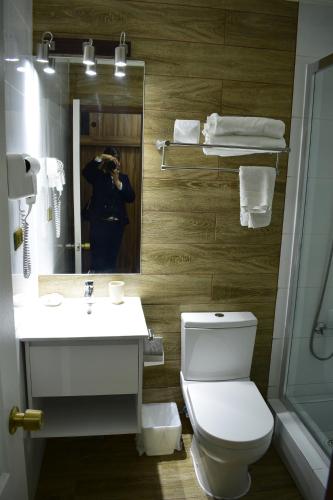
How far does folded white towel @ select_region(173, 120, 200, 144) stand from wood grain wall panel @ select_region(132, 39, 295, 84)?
0.31 metres

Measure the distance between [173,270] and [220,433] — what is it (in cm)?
90

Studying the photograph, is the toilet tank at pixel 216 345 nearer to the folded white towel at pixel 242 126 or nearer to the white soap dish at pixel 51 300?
the white soap dish at pixel 51 300

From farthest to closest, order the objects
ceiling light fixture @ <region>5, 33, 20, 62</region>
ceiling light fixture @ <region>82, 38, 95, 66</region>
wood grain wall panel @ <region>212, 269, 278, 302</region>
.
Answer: wood grain wall panel @ <region>212, 269, 278, 302</region> → ceiling light fixture @ <region>82, 38, 95, 66</region> → ceiling light fixture @ <region>5, 33, 20, 62</region>

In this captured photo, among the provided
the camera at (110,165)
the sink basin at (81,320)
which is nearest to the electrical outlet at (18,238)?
the sink basin at (81,320)

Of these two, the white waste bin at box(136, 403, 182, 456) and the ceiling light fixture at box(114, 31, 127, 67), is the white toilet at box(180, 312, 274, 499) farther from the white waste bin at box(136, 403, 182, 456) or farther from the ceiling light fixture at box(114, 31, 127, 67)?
the ceiling light fixture at box(114, 31, 127, 67)

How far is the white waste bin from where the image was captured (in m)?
2.09

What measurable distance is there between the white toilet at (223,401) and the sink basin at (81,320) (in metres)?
A: 0.36

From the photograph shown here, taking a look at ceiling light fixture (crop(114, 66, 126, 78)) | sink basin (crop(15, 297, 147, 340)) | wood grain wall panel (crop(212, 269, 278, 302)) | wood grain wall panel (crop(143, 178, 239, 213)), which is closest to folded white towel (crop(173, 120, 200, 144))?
wood grain wall panel (crop(143, 178, 239, 213))

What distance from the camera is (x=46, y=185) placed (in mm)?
2023

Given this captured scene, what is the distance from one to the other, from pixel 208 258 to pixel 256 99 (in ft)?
3.05

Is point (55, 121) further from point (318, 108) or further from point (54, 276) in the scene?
point (318, 108)

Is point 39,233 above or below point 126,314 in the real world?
above

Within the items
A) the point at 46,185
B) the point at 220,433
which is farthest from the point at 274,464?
the point at 46,185

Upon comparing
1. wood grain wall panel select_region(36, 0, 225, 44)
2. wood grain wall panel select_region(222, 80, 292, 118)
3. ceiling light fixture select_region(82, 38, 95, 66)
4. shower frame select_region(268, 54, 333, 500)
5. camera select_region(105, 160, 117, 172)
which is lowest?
shower frame select_region(268, 54, 333, 500)
